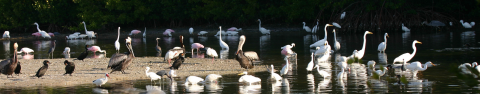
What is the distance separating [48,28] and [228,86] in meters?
34.7

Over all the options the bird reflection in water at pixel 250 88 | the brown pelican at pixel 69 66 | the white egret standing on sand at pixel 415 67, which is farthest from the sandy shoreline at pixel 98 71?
the white egret standing on sand at pixel 415 67

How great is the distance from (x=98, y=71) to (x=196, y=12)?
87.6 feet

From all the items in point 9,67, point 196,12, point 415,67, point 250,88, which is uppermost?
point 196,12

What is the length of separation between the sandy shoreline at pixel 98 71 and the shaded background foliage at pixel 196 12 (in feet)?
56.0

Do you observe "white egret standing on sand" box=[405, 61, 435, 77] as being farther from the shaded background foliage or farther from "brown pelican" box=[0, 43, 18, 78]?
the shaded background foliage

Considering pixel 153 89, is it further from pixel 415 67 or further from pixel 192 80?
pixel 415 67

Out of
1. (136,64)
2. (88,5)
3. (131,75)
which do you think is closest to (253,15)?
(88,5)

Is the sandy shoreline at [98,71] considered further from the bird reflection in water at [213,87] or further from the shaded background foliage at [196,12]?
the shaded background foliage at [196,12]

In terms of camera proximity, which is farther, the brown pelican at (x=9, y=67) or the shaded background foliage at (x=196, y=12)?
the shaded background foliage at (x=196, y=12)

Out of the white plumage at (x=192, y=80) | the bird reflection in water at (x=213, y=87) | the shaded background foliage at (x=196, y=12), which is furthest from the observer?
the shaded background foliage at (x=196, y=12)

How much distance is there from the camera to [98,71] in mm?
11461

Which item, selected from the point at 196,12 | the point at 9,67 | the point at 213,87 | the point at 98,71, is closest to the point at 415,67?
the point at 213,87

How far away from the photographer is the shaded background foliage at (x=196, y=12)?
2956 centimetres

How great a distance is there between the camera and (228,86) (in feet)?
29.4
